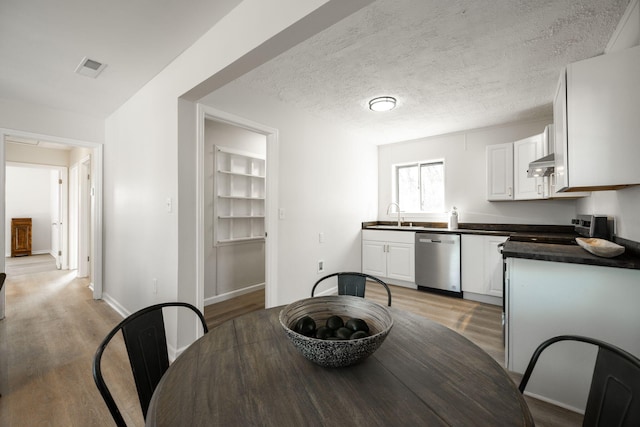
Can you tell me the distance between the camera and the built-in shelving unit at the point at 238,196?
11.8 feet

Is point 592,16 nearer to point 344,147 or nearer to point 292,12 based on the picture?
point 292,12

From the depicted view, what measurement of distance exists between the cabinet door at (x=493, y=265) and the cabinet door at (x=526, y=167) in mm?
621

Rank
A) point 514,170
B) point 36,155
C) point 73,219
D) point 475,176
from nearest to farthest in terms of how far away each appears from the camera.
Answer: point 514,170 → point 475,176 → point 36,155 → point 73,219

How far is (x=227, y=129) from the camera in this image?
3.69 m

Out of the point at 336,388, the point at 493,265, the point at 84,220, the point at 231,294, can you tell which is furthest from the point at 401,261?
the point at 84,220

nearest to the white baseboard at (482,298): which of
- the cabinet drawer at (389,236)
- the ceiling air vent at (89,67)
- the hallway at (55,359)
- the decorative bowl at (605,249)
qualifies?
the cabinet drawer at (389,236)

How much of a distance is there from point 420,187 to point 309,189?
2184 mm

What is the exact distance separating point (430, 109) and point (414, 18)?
167cm

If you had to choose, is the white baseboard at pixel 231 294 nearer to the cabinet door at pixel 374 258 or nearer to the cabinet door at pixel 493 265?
the cabinet door at pixel 374 258

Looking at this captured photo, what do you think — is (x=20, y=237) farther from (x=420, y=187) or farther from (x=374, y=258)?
(x=420, y=187)

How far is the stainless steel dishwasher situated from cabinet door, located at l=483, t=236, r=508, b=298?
316 millimetres

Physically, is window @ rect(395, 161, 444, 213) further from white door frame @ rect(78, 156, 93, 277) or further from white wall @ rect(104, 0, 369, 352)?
white door frame @ rect(78, 156, 93, 277)

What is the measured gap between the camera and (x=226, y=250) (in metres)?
3.70

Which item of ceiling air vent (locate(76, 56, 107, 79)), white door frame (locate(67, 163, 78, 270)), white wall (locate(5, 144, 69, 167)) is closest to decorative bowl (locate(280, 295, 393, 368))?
ceiling air vent (locate(76, 56, 107, 79))
